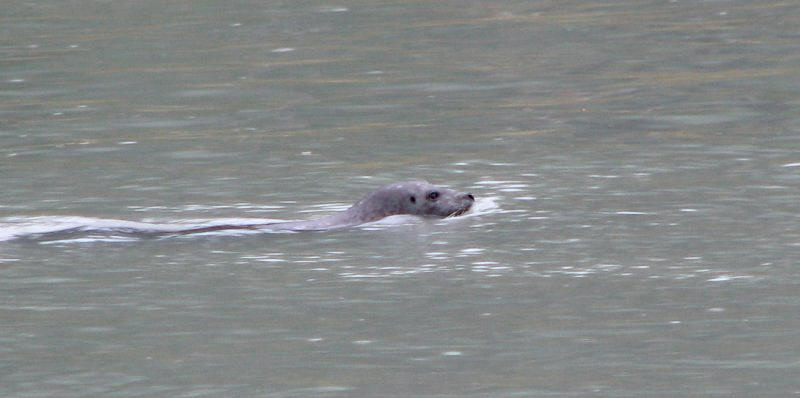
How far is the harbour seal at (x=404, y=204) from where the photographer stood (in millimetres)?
11656

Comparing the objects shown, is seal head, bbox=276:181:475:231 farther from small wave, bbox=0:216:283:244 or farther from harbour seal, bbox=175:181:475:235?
small wave, bbox=0:216:283:244

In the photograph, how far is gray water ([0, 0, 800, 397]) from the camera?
26.3 ft

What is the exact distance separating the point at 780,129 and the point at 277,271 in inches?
227

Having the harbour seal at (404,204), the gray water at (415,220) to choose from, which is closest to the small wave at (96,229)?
the gray water at (415,220)

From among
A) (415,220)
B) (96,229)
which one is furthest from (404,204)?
(96,229)

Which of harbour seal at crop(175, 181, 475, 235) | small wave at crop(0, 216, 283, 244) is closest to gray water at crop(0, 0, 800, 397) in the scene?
small wave at crop(0, 216, 283, 244)

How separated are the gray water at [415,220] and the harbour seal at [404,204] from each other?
0.59 feet

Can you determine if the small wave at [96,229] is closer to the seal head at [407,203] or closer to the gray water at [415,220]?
the gray water at [415,220]

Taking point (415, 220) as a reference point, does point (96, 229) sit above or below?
above

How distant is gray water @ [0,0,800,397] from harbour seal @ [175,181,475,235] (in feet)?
0.59

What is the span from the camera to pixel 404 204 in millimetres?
12078

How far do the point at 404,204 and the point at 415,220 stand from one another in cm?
18

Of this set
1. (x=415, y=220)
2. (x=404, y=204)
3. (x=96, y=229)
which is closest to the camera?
(x=96, y=229)

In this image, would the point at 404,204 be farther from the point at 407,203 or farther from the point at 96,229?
the point at 96,229
